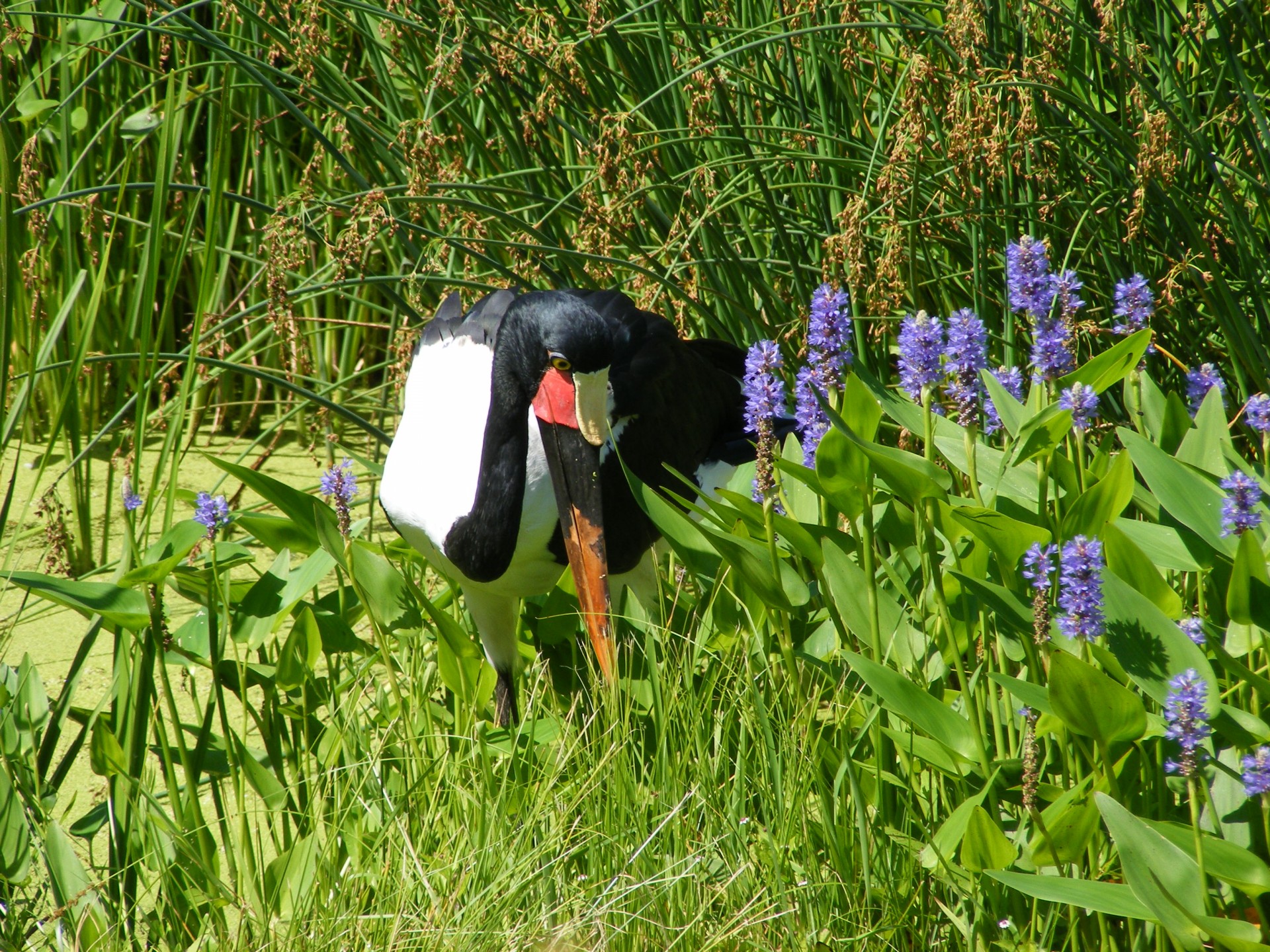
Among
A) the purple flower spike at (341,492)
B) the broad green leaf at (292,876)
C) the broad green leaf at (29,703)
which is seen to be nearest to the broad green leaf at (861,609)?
the purple flower spike at (341,492)

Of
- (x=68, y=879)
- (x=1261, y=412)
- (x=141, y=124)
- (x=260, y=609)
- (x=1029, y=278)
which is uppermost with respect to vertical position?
(x=141, y=124)

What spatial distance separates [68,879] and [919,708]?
3.34 ft

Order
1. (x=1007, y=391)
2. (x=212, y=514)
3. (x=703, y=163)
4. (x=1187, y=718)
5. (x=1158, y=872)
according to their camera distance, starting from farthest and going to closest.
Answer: (x=703, y=163) < (x=1007, y=391) < (x=212, y=514) < (x=1158, y=872) < (x=1187, y=718)

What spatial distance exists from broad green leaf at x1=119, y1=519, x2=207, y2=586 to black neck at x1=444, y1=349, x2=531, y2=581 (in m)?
0.43

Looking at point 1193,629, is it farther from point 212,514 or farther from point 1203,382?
point 212,514

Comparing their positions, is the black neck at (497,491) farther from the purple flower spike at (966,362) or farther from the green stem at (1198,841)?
the green stem at (1198,841)

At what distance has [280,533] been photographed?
1990 millimetres

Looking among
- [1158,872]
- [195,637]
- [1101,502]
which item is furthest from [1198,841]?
[195,637]

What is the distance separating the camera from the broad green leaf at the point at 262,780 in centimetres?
165

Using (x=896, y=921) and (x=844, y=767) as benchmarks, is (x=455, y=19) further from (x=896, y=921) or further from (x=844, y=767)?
(x=896, y=921)

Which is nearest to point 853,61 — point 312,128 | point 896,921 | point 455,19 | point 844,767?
point 455,19

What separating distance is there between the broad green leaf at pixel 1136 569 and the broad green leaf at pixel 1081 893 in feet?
1.03

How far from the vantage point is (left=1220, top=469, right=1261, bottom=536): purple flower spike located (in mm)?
1204

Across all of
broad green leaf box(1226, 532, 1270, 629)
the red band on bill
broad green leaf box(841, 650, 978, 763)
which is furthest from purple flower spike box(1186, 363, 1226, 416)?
the red band on bill
